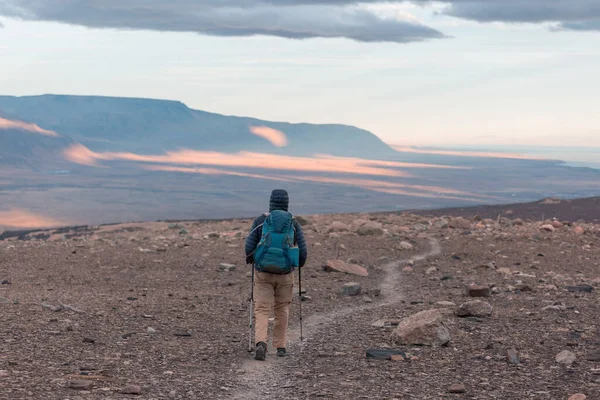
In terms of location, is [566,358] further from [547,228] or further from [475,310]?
[547,228]

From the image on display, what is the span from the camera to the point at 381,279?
20875 mm

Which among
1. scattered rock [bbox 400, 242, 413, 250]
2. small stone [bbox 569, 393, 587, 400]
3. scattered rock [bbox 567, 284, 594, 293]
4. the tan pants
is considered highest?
the tan pants

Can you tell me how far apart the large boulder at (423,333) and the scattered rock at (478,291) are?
470 cm

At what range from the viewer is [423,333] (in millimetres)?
12266

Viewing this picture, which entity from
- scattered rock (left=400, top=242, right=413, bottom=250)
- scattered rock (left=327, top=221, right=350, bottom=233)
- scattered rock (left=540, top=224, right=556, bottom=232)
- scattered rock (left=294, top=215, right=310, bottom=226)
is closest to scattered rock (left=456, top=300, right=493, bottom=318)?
scattered rock (left=400, top=242, right=413, bottom=250)

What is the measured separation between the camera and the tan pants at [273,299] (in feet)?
37.8

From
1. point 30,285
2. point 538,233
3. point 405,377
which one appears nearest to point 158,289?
point 30,285

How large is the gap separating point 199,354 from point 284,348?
1.11 m

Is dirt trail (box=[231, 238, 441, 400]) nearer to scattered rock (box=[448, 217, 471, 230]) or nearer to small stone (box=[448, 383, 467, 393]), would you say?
small stone (box=[448, 383, 467, 393])

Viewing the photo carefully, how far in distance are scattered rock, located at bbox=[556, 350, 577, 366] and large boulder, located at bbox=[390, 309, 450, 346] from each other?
1604mm

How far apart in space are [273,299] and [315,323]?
2.97 meters

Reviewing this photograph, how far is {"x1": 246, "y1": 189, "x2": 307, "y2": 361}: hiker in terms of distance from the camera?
11.3 meters

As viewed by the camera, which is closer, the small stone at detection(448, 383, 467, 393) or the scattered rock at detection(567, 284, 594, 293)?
the small stone at detection(448, 383, 467, 393)

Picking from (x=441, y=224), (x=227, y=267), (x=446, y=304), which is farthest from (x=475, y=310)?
(x=441, y=224)
